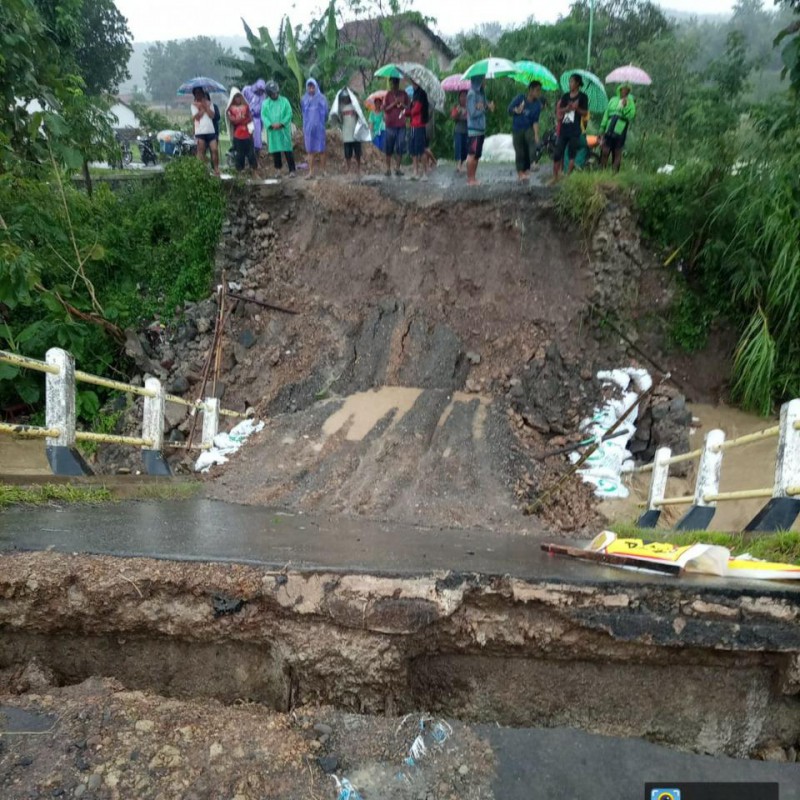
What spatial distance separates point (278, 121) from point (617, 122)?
621cm

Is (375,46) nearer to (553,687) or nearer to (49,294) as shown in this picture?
(49,294)

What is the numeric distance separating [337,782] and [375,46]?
77.4 feet

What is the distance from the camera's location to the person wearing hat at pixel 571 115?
9492 millimetres

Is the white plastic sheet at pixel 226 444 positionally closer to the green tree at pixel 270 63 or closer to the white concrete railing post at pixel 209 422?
the white concrete railing post at pixel 209 422

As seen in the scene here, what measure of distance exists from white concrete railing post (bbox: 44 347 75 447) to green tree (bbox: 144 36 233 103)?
3265 inches

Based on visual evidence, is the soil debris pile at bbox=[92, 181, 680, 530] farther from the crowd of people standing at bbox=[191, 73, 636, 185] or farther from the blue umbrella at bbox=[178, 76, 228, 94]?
the blue umbrella at bbox=[178, 76, 228, 94]

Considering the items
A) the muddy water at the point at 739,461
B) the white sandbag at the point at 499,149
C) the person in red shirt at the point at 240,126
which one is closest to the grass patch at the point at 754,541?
the muddy water at the point at 739,461

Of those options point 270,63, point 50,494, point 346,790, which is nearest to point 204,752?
point 346,790

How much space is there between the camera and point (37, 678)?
2.48m

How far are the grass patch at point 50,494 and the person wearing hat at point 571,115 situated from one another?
879 centimetres

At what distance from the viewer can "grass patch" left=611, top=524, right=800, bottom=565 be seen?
9.91 feet

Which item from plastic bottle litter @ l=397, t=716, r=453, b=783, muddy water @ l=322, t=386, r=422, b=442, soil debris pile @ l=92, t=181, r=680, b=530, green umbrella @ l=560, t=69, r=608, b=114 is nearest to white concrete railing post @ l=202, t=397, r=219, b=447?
soil debris pile @ l=92, t=181, r=680, b=530

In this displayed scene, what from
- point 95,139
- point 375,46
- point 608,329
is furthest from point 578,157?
point 375,46

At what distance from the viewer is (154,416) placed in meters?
6.18
